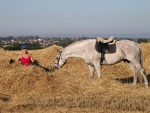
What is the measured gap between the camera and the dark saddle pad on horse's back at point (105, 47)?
1117 cm

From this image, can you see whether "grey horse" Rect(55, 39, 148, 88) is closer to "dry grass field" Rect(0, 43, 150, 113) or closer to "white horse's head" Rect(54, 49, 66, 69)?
"white horse's head" Rect(54, 49, 66, 69)

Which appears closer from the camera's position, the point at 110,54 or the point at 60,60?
the point at 110,54

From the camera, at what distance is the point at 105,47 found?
11320mm

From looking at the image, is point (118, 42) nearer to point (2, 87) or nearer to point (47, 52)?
point (2, 87)

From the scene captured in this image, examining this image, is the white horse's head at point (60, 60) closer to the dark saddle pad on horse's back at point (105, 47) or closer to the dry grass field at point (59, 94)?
the dark saddle pad on horse's back at point (105, 47)

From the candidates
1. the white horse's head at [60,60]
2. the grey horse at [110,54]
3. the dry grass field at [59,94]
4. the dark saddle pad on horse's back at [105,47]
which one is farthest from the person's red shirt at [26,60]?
the dark saddle pad on horse's back at [105,47]

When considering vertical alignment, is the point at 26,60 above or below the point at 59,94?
above

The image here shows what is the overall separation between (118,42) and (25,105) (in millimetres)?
5111

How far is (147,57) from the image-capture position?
757 inches

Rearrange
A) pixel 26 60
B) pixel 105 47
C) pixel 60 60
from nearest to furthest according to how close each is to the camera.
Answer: pixel 26 60 → pixel 105 47 → pixel 60 60

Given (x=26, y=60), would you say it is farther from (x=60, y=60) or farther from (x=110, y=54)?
(x=110, y=54)

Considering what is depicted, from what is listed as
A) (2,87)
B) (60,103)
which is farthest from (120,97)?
(2,87)

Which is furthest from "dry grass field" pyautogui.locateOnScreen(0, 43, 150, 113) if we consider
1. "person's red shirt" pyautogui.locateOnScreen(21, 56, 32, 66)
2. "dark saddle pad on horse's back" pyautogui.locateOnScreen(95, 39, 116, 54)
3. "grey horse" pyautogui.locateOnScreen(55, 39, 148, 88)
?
"dark saddle pad on horse's back" pyautogui.locateOnScreen(95, 39, 116, 54)

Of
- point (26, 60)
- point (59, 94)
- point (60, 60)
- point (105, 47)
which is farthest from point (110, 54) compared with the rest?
point (59, 94)
